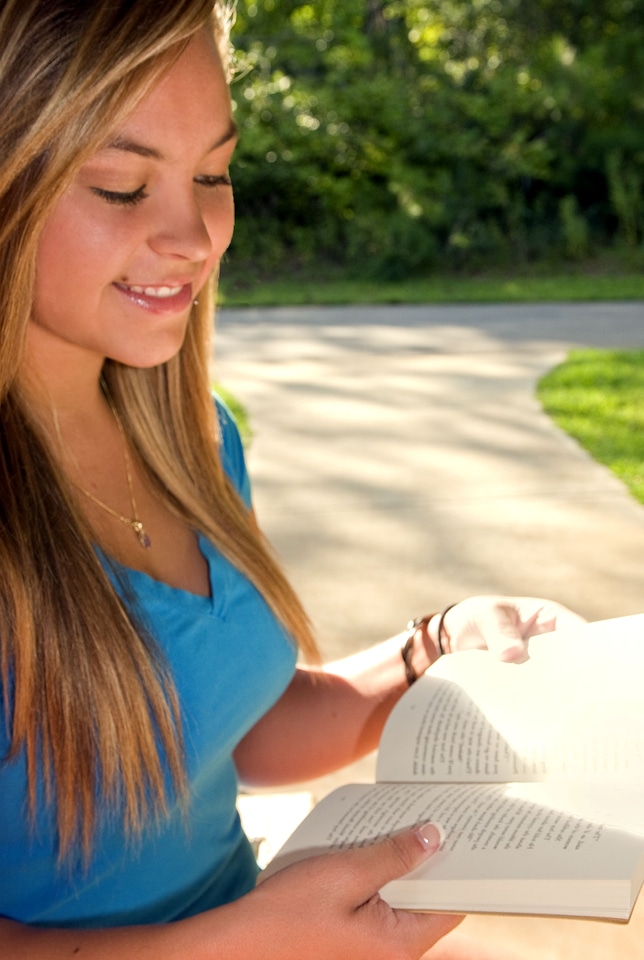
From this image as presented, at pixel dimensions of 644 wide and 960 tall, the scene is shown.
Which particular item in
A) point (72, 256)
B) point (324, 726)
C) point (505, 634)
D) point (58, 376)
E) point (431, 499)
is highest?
point (72, 256)

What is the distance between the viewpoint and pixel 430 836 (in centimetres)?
101

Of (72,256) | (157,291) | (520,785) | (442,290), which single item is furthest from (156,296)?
(442,290)

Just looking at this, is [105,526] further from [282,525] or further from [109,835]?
[282,525]

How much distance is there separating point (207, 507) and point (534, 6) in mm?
13157

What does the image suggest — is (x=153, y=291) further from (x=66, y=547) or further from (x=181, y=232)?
(x=66, y=547)

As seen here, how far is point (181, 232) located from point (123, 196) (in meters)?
0.08

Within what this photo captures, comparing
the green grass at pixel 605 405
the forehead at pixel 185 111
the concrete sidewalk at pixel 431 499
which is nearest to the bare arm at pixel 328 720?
the concrete sidewalk at pixel 431 499

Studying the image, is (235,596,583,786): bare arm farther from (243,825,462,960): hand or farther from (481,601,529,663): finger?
(243,825,462,960): hand

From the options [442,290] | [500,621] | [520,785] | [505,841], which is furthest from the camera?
[442,290]

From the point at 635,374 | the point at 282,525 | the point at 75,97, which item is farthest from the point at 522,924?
the point at 635,374

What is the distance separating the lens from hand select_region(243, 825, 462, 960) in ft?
3.26

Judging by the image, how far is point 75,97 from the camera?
1129 millimetres

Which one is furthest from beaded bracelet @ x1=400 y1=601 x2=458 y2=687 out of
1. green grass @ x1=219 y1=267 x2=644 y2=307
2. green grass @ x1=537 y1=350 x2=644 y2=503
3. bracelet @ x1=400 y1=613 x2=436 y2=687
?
green grass @ x1=219 y1=267 x2=644 y2=307

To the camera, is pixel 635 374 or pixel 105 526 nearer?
pixel 105 526
